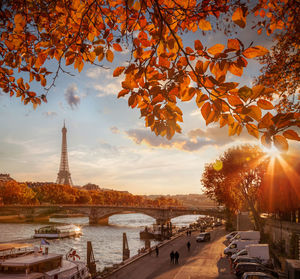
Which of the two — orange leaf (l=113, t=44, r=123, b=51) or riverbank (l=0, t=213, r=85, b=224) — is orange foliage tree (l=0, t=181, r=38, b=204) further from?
orange leaf (l=113, t=44, r=123, b=51)

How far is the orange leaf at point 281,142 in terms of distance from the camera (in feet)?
8.46

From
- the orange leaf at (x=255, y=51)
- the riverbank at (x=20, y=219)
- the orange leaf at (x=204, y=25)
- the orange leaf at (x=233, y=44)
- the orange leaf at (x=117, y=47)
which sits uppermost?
the orange leaf at (x=117, y=47)

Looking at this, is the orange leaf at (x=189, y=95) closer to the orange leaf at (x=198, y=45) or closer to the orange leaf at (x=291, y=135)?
the orange leaf at (x=198, y=45)

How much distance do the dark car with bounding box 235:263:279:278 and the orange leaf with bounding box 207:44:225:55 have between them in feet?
62.6

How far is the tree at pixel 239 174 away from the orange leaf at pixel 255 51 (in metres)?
30.1

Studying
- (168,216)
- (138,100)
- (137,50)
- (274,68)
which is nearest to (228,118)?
(138,100)

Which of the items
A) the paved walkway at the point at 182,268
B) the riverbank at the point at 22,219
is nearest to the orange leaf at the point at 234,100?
the paved walkway at the point at 182,268

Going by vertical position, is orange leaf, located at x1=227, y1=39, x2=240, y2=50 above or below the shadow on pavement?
above

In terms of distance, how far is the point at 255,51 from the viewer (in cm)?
255

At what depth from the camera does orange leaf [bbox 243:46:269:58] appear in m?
2.48

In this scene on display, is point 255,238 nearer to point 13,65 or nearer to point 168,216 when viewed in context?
point 13,65

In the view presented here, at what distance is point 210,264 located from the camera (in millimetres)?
23734

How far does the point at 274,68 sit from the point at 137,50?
6.03m

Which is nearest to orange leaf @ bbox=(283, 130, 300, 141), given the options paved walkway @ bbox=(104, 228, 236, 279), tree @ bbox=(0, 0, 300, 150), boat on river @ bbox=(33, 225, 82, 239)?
tree @ bbox=(0, 0, 300, 150)
